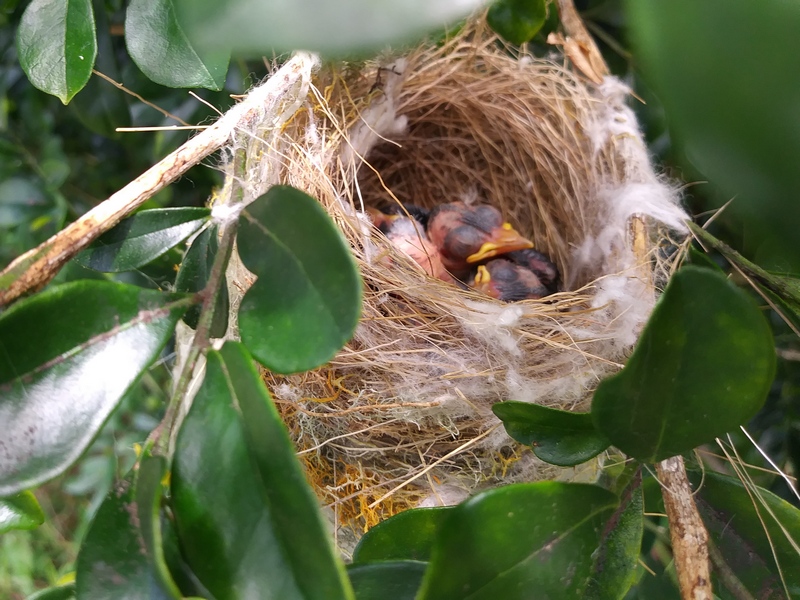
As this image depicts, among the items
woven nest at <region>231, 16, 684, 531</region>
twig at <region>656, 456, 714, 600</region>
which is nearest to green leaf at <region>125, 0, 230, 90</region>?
woven nest at <region>231, 16, 684, 531</region>

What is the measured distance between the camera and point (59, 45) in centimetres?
48

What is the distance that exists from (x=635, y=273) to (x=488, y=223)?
338 mm

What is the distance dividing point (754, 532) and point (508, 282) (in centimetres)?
51

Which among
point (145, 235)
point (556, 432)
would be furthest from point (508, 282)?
point (145, 235)

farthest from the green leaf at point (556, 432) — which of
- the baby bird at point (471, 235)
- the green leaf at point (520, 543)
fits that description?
the baby bird at point (471, 235)

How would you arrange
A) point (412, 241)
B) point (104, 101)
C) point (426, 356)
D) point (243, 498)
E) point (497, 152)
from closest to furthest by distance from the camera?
Answer: 1. point (243, 498)
2. point (426, 356)
3. point (104, 101)
4. point (412, 241)
5. point (497, 152)

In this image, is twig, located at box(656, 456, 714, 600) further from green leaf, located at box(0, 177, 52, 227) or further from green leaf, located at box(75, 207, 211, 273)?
green leaf, located at box(0, 177, 52, 227)

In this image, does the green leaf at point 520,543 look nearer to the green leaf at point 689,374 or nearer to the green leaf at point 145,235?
the green leaf at point 689,374

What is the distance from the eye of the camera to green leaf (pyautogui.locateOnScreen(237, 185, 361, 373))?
266 mm

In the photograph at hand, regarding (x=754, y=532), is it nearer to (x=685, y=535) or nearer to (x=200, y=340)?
(x=685, y=535)

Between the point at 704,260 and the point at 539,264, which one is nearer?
the point at 704,260

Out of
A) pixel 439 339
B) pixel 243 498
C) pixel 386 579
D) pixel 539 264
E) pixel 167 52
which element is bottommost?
pixel 539 264

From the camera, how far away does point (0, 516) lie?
407 mm

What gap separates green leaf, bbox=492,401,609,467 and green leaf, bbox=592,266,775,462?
5 cm
